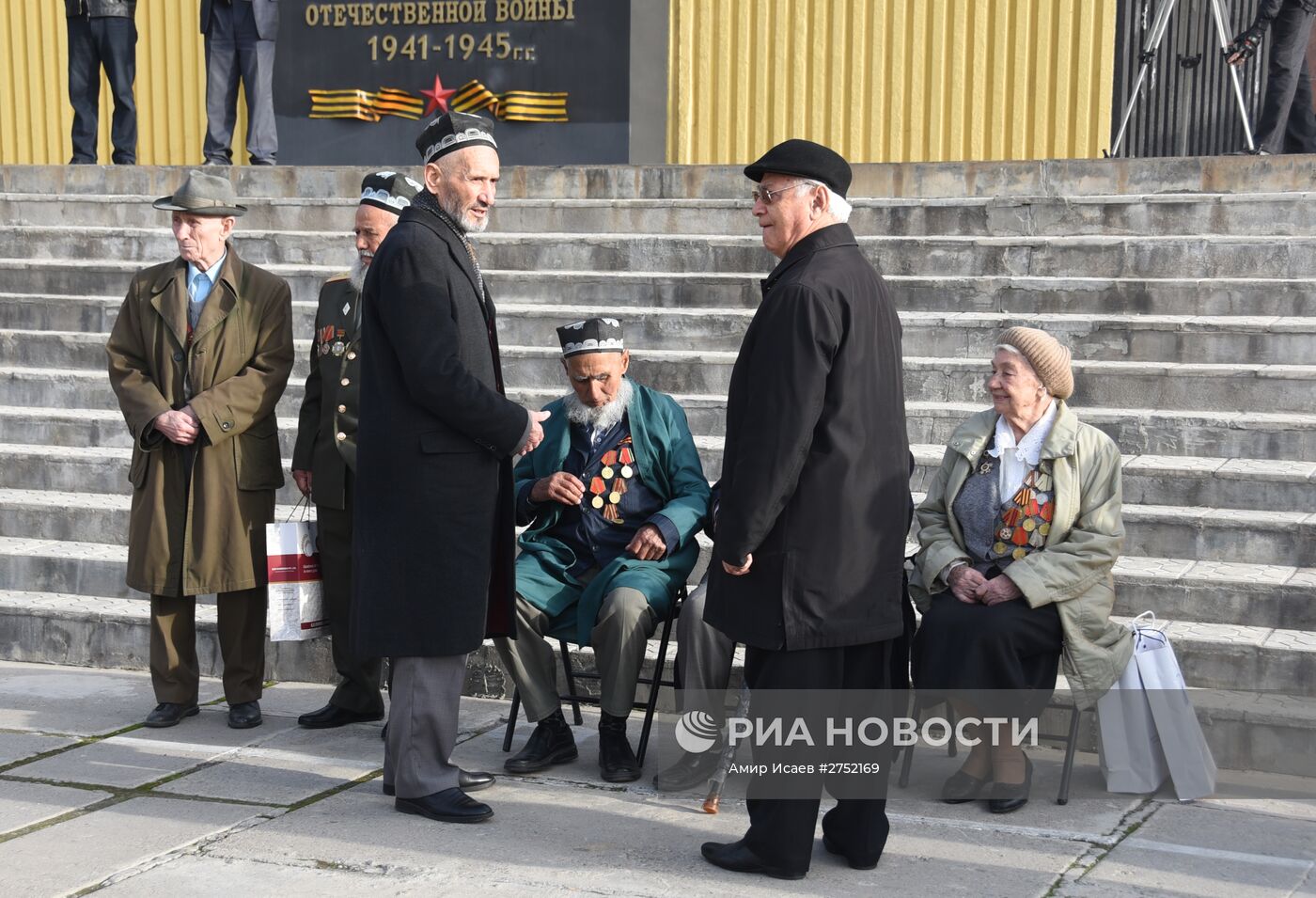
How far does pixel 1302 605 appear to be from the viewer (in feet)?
17.4

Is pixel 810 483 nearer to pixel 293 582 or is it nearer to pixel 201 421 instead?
pixel 293 582

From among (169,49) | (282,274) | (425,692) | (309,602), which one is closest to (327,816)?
(425,692)

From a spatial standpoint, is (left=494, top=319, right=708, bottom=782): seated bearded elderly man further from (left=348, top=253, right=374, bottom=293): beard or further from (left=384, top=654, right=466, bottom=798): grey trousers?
(left=348, top=253, right=374, bottom=293): beard

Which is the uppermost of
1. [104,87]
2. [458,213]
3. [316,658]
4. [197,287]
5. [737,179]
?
[104,87]

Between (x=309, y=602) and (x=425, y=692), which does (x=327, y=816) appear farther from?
(x=309, y=602)

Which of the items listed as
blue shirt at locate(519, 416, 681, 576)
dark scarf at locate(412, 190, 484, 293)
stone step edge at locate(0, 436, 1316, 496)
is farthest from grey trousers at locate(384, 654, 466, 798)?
stone step edge at locate(0, 436, 1316, 496)

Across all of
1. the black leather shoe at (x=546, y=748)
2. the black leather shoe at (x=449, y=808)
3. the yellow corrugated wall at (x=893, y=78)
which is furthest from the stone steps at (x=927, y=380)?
the yellow corrugated wall at (x=893, y=78)

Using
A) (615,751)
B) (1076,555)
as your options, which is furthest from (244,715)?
(1076,555)

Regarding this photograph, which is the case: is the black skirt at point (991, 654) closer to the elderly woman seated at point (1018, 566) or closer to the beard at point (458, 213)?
the elderly woman seated at point (1018, 566)

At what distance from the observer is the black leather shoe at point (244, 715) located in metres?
5.36

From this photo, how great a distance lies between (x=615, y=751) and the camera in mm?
4824

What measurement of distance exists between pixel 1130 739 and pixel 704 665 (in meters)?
1.31

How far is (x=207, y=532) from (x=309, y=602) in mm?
441

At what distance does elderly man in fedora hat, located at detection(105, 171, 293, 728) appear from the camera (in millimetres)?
5324
